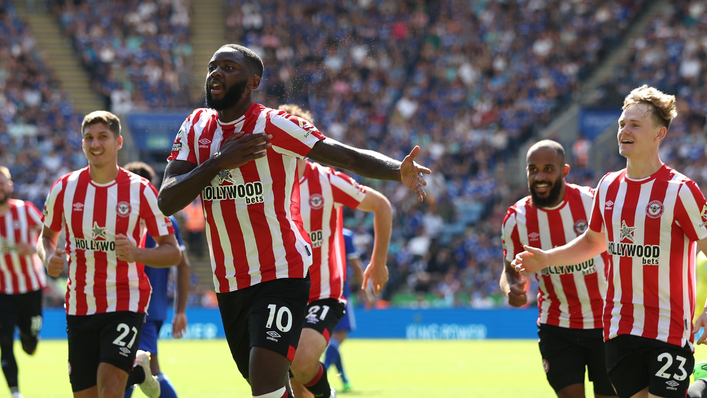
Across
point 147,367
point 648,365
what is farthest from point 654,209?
point 147,367

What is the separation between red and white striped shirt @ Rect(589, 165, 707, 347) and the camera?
17.2 ft

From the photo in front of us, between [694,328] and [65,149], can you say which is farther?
[65,149]

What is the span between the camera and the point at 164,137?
85.4 ft

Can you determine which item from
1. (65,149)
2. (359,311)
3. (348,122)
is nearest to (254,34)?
(348,122)

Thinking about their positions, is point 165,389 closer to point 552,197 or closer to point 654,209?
point 552,197

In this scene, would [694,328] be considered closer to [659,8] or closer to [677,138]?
[677,138]

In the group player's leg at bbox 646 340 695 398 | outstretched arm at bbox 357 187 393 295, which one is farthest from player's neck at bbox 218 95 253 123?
player's leg at bbox 646 340 695 398

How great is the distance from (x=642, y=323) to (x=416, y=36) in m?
25.1

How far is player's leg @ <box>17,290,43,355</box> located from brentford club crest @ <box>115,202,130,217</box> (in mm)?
4887

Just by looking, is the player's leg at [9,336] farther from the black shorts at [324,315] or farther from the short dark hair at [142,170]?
the black shorts at [324,315]

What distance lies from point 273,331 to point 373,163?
3.70 ft

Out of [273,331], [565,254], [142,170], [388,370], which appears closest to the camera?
[273,331]

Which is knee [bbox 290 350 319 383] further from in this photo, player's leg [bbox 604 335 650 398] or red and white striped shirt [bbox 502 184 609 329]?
player's leg [bbox 604 335 650 398]

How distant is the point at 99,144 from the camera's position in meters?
6.64
